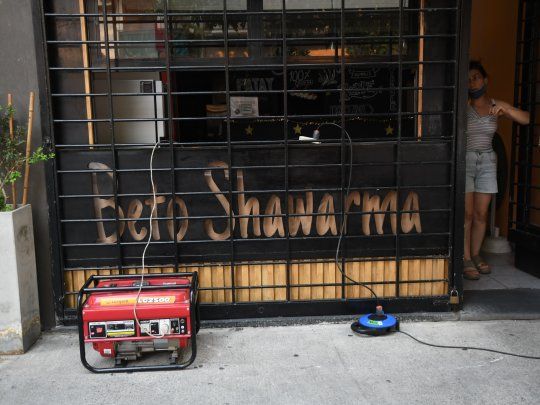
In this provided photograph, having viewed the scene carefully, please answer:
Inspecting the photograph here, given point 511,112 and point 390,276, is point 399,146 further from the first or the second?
point 511,112

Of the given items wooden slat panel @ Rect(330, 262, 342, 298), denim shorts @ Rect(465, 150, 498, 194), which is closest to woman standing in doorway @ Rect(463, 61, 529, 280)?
denim shorts @ Rect(465, 150, 498, 194)

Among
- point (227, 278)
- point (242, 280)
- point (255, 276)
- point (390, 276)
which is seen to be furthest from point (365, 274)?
point (227, 278)

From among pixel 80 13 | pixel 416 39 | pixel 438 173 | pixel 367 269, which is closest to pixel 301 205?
pixel 367 269

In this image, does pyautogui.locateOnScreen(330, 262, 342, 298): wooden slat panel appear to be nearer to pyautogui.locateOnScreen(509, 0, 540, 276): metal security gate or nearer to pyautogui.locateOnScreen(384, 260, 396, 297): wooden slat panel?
pyautogui.locateOnScreen(384, 260, 396, 297): wooden slat panel

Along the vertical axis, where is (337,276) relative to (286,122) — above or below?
below

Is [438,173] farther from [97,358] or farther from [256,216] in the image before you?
[97,358]

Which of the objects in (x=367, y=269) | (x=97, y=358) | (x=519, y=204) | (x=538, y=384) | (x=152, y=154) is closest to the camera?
(x=538, y=384)

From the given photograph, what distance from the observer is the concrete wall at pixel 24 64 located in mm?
4418

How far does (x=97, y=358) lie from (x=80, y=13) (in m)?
2.74

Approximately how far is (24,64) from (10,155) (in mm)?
777

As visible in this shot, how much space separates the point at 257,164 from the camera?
4730 mm

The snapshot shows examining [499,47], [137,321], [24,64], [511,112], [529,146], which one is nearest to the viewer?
[137,321]

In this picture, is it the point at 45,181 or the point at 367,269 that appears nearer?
the point at 45,181

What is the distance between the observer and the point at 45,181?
4602 mm
